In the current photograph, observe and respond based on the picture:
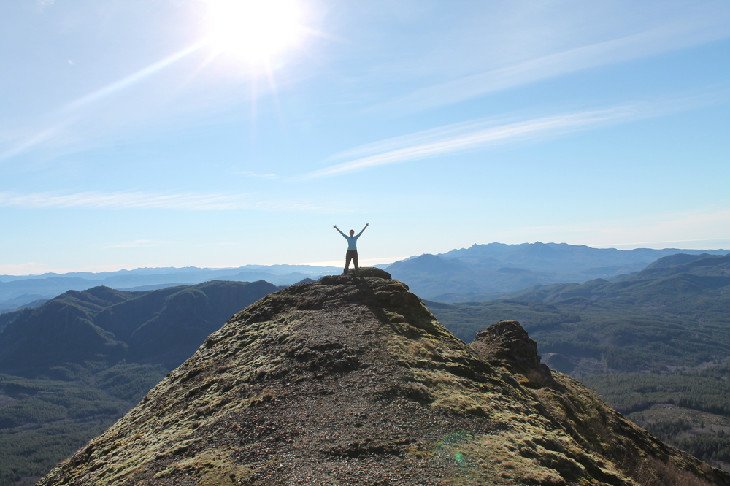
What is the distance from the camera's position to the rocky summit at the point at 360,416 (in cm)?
2028

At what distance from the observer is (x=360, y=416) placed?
23781mm

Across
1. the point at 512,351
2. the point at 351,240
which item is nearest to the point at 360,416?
the point at 351,240

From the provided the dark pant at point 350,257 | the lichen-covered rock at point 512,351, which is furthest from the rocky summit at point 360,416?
the dark pant at point 350,257

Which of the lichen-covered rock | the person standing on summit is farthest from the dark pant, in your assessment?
the lichen-covered rock

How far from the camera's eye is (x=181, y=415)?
28.7 metres

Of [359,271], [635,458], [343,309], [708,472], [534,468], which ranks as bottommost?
[708,472]

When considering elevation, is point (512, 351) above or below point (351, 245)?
below

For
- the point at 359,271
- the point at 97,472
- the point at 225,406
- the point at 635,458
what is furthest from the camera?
the point at 359,271

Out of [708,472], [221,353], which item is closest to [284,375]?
[221,353]

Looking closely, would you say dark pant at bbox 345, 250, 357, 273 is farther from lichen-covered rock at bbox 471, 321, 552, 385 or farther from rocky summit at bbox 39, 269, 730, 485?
lichen-covered rock at bbox 471, 321, 552, 385

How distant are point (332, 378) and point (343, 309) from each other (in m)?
10.3

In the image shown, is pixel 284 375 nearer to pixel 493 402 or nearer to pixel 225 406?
pixel 225 406

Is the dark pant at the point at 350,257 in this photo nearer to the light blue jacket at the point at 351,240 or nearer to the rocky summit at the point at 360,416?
the light blue jacket at the point at 351,240

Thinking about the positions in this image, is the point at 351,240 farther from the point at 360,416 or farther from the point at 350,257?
the point at 360,416
